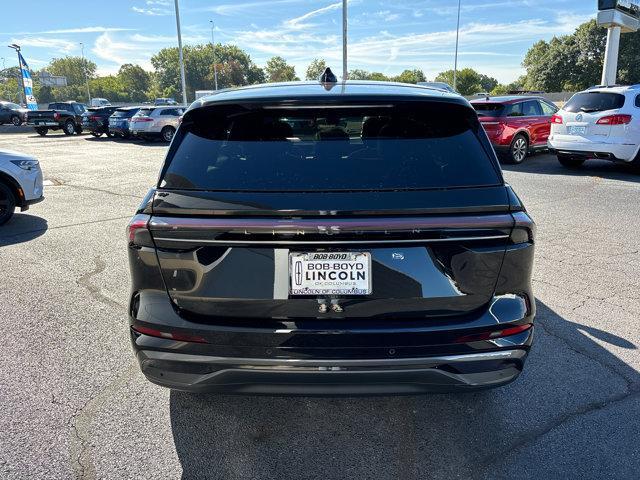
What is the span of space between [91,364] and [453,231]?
2.64m

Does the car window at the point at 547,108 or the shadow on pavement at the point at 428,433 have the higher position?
the car window at the point at 547,108

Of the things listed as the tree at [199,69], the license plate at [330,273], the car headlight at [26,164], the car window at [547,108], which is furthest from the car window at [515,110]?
the tree at [199,69]

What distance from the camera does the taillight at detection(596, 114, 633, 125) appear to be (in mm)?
9898

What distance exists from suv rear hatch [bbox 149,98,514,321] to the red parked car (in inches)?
429

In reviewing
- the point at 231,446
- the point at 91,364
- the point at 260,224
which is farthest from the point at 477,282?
the point at 91,364

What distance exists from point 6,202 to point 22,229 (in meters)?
0.51

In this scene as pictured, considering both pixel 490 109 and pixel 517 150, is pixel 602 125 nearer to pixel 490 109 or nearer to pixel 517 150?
pixel 517 150

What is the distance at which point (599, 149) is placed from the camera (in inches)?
404

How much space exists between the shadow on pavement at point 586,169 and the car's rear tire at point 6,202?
10492mm

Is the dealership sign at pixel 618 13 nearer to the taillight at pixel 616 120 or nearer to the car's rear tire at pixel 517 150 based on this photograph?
the car's rear tire at pixel 517 150

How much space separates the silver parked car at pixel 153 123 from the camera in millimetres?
22094

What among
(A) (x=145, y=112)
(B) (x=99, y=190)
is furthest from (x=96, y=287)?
(A) (x=145, y=112)

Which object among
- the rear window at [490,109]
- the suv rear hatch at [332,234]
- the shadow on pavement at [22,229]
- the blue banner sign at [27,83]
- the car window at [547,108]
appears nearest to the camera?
the suv rear hatch at [332,234]

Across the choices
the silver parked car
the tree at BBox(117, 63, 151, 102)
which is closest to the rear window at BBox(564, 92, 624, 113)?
the silver parked car
